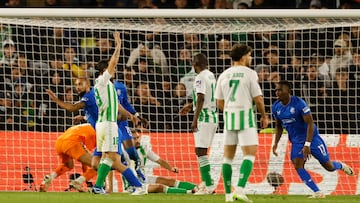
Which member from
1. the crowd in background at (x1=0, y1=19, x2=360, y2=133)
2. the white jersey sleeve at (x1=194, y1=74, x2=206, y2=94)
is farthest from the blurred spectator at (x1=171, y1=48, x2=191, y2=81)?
the white jersey sleeve at (x1=194, y1=74, x2=206, y2=94)

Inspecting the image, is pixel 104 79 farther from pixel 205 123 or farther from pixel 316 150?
pixel 316 150

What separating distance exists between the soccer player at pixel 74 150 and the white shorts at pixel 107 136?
1.49 meters

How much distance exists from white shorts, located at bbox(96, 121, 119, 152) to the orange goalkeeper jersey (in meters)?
1.58

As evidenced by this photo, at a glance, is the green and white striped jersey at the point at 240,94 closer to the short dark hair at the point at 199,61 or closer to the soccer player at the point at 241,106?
the soccer player at the point at 241,106

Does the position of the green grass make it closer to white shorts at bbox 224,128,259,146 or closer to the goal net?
white shorts at bbox 224,128,259,146

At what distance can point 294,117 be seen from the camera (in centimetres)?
1736

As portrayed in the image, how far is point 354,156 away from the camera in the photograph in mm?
19188

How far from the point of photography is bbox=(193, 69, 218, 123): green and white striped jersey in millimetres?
17234

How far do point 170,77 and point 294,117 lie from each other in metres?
3.76

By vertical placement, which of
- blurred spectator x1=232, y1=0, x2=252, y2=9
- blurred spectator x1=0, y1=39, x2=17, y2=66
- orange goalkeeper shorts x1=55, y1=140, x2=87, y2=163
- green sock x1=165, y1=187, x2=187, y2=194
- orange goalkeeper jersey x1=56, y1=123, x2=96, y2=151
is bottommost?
green sock x1=165, y1=187, x2=187, y2=194

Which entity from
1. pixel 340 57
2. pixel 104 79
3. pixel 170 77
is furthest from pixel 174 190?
pixel 340 57

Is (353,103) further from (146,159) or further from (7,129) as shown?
(7,129)

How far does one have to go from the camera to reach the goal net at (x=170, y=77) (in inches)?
758

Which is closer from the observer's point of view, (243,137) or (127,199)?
(243,137)
